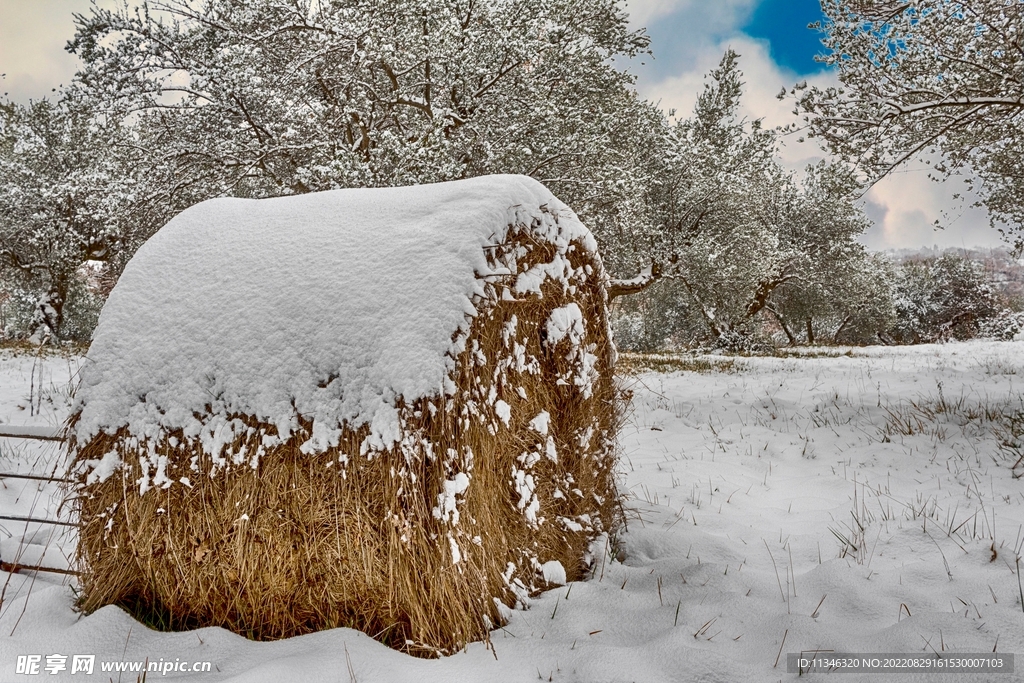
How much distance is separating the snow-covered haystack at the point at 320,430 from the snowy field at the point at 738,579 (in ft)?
0.54

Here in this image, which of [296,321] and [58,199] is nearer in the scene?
[296,321]

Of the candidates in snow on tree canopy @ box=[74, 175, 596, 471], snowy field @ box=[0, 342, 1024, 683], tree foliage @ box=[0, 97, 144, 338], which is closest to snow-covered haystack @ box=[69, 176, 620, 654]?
snow on tree canopy @ box=[74, 175, 596, 471]

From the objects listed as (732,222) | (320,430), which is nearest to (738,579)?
(320,430)

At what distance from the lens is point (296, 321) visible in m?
2.15

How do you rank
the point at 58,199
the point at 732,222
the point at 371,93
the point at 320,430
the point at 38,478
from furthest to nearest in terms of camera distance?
the point at 732,222 → the point at 58,199 → the point at 371,93 → the point at 38,478 → the point at 320,430

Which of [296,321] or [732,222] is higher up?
[732,222]

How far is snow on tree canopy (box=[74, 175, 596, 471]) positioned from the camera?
2020 mm

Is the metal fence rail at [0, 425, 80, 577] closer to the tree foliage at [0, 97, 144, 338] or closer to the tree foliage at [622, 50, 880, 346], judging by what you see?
the tree foliage at [0, 97, 144, 338]

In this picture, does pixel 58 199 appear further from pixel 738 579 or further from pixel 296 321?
pixel 738 579

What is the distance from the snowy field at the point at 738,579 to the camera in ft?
6.42

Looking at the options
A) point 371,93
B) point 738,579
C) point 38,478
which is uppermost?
point 371,93

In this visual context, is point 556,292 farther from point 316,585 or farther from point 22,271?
point 22,271

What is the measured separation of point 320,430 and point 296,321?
475mm

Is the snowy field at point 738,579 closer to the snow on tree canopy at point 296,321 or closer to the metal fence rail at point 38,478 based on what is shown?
the metal fence rail at point 38,478
